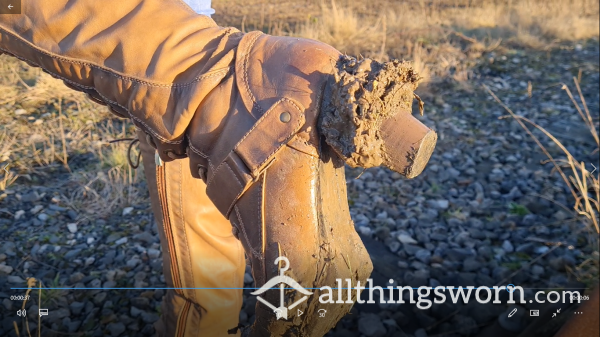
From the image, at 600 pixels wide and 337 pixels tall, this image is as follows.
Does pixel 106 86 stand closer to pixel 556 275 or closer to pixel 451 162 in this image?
pixel 556 275

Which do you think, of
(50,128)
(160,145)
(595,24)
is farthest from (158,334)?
(595,24)

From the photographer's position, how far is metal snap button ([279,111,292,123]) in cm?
121

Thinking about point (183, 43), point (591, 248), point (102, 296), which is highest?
point (183, 43)

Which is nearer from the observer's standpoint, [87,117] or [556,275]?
[556,275]

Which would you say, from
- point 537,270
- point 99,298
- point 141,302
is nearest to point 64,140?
point 99,298

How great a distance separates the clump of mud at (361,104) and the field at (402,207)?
4.59ft

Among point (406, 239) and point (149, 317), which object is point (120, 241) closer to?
point (149, 317)

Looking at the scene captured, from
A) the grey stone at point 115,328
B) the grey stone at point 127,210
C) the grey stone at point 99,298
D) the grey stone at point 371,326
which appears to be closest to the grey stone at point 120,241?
the grey stone at point 127,210

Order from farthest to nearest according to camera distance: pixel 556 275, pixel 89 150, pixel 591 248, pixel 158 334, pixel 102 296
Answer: pixel 89 150, pixel 591 248, pixel 556 275, pixel 102 296, pixel 158 334

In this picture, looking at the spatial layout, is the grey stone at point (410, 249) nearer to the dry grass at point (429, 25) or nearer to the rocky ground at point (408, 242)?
the rocky ground at point (408, 242)

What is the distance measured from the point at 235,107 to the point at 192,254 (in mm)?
778

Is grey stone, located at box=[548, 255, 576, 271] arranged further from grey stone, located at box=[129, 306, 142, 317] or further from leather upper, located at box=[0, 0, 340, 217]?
grey stone, located at box=[129, 306, 142, 317]

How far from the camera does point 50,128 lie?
4102mm

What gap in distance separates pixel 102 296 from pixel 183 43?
169 centimetres
